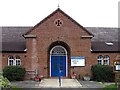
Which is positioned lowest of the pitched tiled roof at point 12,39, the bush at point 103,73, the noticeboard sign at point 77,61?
the bush at point 103,73

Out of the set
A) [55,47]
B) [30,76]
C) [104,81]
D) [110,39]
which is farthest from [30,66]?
[110,39]

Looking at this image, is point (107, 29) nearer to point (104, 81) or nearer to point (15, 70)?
point (104, 81)

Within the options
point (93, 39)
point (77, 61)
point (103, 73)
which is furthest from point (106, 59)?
point (93, 39)

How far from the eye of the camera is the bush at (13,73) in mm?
35219

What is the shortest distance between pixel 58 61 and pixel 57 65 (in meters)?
0.44

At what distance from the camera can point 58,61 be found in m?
38.0

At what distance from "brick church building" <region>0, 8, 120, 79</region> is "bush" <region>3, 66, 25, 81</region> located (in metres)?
1.40

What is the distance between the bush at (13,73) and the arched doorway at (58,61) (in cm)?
394

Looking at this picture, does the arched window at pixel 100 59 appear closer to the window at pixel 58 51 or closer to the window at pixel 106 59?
the window at pixel 106 59

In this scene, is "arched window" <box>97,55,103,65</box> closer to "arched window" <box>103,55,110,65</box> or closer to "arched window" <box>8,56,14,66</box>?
"arched window" <box>103,55,110,65</box>

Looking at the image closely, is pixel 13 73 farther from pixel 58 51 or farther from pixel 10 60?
pixel 58 51

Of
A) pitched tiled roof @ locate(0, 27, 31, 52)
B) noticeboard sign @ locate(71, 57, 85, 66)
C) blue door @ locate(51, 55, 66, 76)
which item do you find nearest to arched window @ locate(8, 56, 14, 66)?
pitched tiled roof @ locate(0, 27, 31, 52)

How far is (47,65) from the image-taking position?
1468 inches

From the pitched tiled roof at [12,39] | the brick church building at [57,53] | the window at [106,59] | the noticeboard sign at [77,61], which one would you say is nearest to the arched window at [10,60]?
the brick church building at [57,53]
